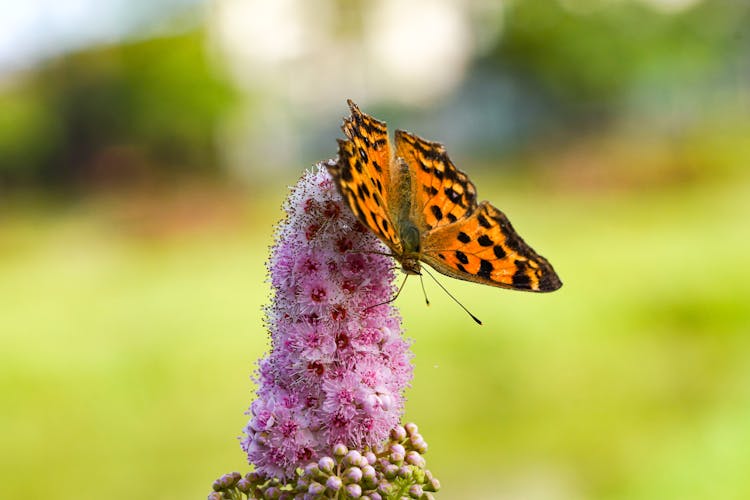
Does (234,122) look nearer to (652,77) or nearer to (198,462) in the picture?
(652,77)

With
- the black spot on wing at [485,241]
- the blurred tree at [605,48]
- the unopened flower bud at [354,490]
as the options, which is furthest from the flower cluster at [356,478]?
the blurred tree at [605,48]

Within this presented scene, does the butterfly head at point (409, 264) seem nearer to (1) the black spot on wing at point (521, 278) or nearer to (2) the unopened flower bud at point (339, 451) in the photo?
(1) the black spot on wing at point (521, 278)

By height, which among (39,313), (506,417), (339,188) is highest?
(39,313)

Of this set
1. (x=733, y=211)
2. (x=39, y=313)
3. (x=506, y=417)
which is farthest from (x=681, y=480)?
(x=733, y=211)

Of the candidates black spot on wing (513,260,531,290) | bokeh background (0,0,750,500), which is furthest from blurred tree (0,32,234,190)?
black spot on wing (513,260,531,290)

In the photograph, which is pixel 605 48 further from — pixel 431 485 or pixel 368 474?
pixel 368 474

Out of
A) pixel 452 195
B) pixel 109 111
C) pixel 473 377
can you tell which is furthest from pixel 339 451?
pixel 109 111
